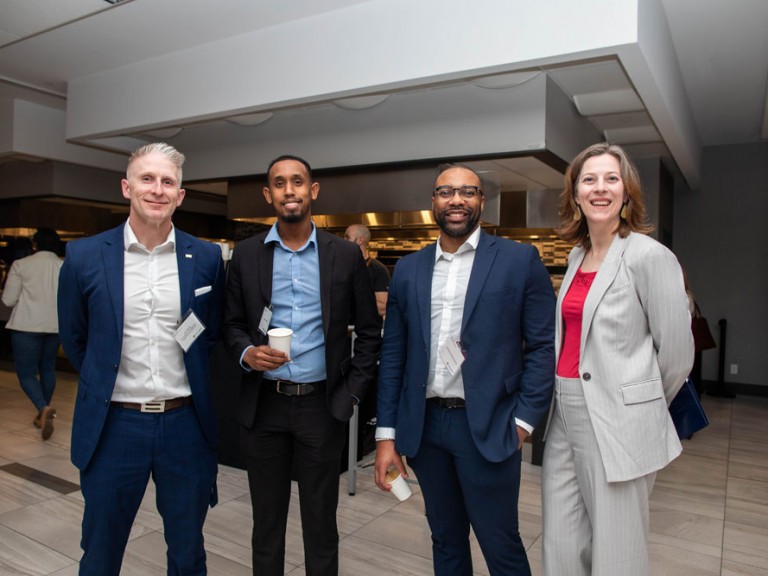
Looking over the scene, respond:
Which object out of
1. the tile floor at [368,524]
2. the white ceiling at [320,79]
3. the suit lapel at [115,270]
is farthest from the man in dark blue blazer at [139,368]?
the white ceiling at [320,79]

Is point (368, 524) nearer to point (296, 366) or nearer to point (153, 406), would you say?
point (296, 366)

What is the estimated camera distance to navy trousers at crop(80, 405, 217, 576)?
1964mm

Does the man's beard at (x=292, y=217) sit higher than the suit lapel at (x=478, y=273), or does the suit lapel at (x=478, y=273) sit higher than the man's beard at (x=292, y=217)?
the man's beard at (x=292, y=217)

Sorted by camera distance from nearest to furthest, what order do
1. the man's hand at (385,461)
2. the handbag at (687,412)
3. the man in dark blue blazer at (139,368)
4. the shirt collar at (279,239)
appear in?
1. the handbag at (687,412)
2. the man in dark blue blazer at (139,368)
3. the man's hand at (385,461)
4. the shirt collar at (279,239)

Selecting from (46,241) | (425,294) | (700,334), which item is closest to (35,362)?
(46,241)

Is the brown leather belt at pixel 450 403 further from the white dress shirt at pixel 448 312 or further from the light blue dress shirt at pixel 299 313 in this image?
the light blue dress shirt at pixel 299 313

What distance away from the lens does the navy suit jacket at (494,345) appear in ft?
6.29

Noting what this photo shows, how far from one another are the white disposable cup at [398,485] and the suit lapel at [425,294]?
0.47 metres

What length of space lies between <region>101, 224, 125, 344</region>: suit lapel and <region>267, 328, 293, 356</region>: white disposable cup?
1.60 feet

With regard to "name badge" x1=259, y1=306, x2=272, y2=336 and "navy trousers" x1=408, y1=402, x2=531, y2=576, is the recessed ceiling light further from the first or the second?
"navy trousers" x1=408, y1=402, x2=531, y2=576

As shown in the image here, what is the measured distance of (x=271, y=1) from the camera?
4.19 metres

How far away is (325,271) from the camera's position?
221 centimetres

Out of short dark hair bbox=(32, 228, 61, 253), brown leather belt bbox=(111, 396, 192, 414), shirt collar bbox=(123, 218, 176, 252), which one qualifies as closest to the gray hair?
shirt collar bbox=(123, 218, 176, 252)

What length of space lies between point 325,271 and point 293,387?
17.6 inches
